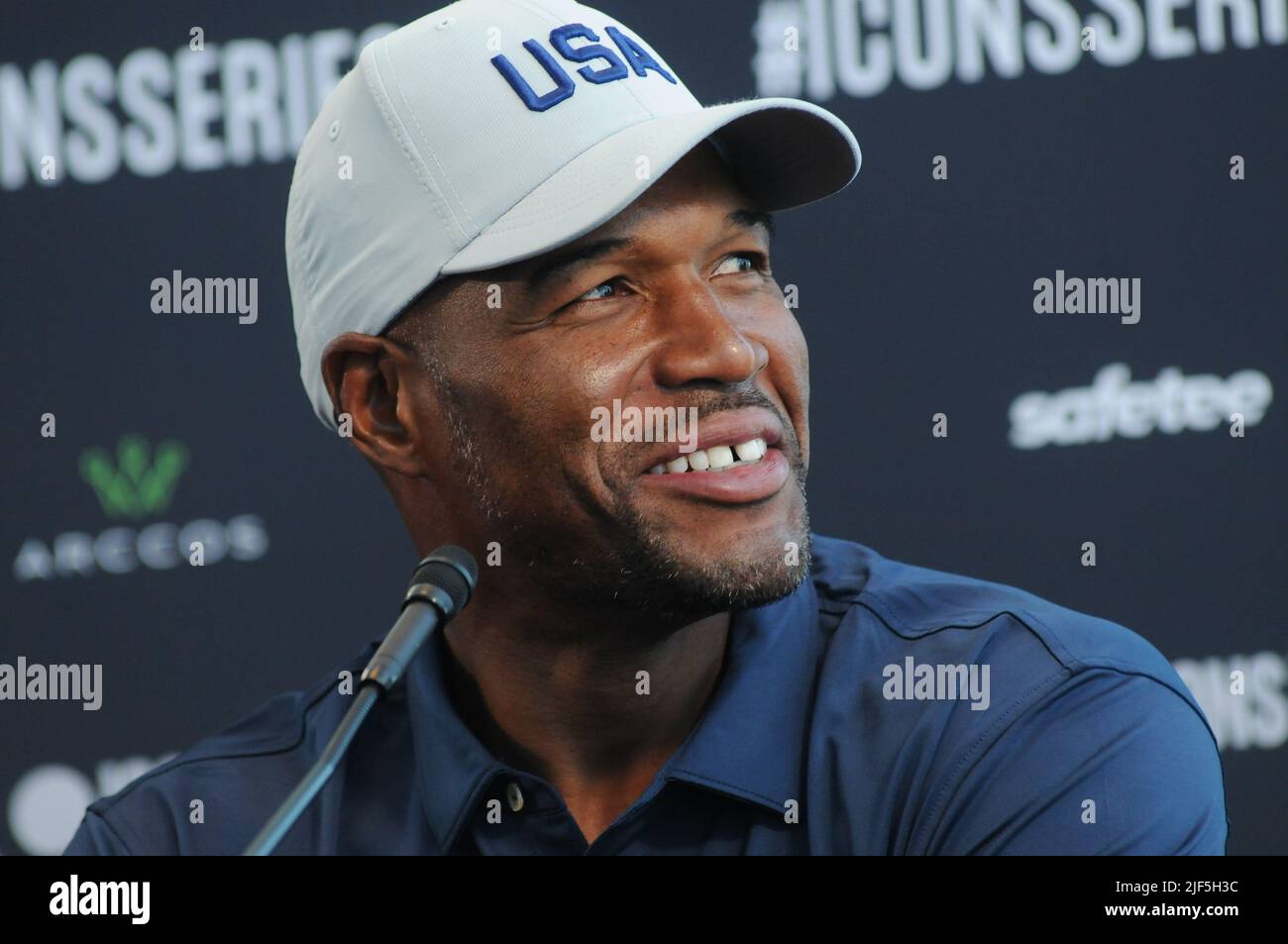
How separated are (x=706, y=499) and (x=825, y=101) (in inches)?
42.7

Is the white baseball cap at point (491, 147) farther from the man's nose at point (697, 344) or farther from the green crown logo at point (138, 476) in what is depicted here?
the green crown logo at point (138, 476)

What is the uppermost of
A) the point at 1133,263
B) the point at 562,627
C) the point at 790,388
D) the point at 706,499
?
the point at 1133,263

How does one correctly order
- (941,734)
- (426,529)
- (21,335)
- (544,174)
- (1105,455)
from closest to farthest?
(941,734)
(544,174)
(426,529)
(1105,455)
(21,335)

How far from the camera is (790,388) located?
57.8 inches

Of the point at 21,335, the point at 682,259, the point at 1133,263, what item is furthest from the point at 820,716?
the point at 21,335

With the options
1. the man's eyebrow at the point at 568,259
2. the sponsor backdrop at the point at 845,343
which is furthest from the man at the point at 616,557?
the sponsor backdrop at the point at 845,343

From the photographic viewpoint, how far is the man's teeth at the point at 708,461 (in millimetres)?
1385

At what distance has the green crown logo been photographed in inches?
94.3

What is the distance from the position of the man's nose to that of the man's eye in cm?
7

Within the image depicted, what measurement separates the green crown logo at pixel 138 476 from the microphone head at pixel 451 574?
51.9 inches

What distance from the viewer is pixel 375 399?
A: 5.08 ft

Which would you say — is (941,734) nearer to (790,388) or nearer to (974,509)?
(790,388)
